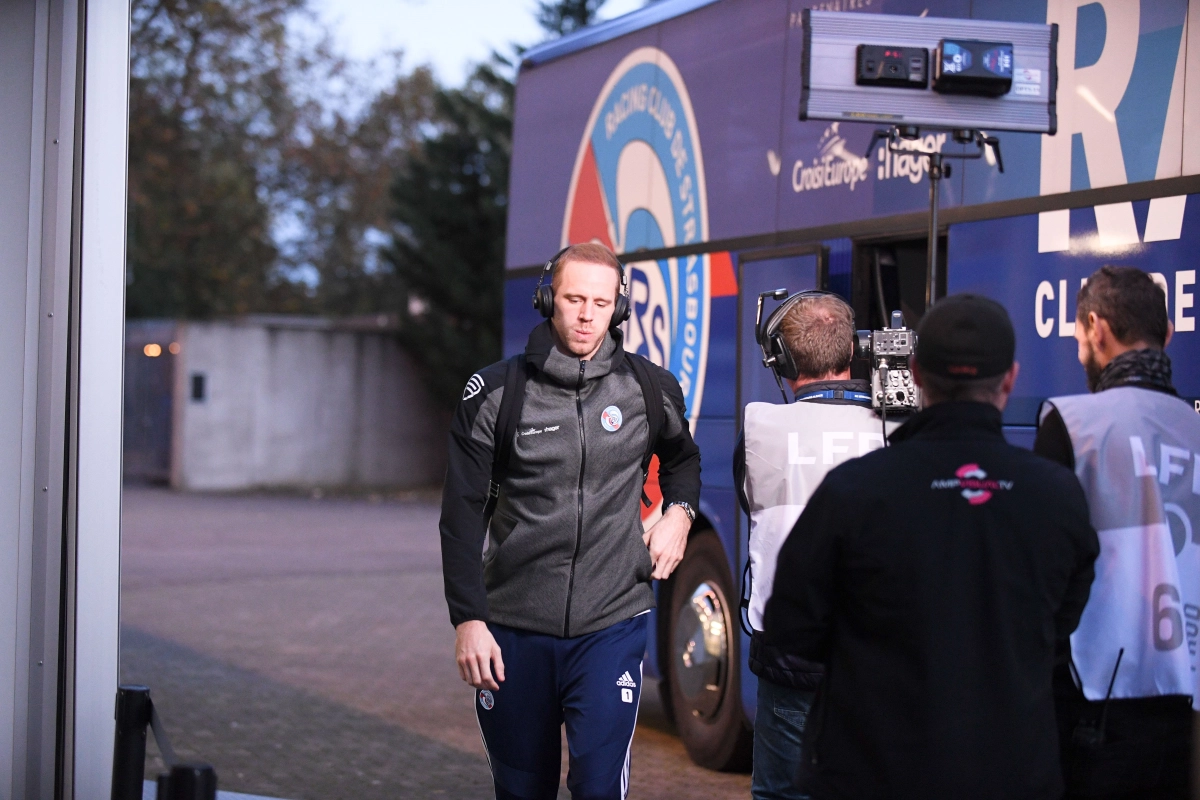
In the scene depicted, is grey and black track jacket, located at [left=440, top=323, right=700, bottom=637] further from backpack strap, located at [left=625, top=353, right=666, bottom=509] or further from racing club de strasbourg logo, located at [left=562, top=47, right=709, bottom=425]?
racing club de strasbourg logo, located at [left=562, top=47, right=709, bottom=425]

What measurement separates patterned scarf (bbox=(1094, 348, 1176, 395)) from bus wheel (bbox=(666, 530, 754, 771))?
360 cm

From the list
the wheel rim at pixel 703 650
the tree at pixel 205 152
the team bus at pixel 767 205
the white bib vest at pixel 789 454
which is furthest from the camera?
the tree at pixel 205 152

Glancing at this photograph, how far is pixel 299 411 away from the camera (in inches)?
1096

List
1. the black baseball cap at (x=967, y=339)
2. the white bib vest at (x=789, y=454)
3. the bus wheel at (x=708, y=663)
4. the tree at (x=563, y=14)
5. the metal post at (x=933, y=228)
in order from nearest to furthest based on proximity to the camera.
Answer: the black baseball cap at (x=967, y=339), the white bib vest at (x=789, y=454), the metal post at (x=933, y=228), the bus wheel at (x=708, y=663), the tree at (x=563, y=14)

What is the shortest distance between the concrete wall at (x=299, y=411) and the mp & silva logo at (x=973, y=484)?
82.2ft

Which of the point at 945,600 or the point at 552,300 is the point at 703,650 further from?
the point at 945,600

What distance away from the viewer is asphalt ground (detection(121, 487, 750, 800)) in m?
6.96

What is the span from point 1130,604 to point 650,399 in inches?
52.8

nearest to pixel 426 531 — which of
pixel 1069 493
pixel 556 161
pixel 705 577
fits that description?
pixel 556 161

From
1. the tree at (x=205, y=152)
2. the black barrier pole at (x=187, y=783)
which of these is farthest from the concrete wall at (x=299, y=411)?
the black barrier pole at (x=187, y=783)

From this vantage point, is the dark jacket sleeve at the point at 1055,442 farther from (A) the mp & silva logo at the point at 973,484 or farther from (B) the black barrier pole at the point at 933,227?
(B) the black barrier pole at the point at 933,227

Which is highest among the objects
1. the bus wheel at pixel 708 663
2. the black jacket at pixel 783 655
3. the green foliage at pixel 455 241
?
the green foliage at pixel 455 241

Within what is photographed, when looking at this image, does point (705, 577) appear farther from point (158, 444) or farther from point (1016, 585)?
point (158, 444)

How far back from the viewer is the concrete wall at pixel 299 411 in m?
26.7
